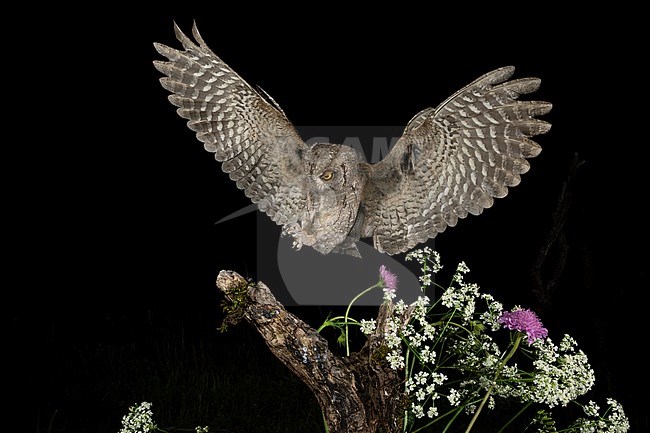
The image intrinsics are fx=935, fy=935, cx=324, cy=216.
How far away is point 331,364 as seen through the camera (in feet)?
6.20

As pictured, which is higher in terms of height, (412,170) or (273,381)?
(412,170)

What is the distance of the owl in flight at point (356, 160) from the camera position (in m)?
1.91

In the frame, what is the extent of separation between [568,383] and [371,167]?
2.02ft

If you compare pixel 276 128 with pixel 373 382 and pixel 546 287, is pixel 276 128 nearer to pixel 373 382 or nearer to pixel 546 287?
pixel 373 382

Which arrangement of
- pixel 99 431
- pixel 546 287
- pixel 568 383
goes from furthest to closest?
1. pixel 546 287
2. pixel 99 431
3. pixel 568 383

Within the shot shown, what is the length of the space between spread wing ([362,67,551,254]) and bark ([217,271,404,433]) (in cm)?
26

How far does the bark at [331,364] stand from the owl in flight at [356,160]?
0.86 ft

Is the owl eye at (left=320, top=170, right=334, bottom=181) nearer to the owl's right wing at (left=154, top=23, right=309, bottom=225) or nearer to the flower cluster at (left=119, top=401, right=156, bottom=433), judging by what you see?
the owl's right wing at (left=154, top=23, right=309, bottom=225)

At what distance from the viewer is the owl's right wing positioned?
6.72 feet

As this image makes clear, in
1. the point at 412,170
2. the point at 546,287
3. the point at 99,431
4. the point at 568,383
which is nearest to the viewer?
the point at 568,383

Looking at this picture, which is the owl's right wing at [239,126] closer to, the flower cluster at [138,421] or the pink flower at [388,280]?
the pink flower at [388,280]

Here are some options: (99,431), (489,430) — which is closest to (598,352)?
(489,430)

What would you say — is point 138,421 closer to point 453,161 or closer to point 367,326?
point 367,326

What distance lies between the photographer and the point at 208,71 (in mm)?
2053
